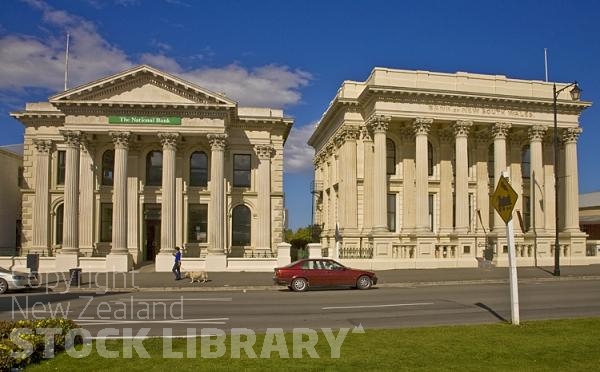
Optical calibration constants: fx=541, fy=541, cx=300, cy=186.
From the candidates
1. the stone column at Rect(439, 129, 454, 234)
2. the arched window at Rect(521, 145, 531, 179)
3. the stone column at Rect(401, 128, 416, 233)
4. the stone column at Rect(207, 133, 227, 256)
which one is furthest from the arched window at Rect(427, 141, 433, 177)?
the stone column at Rect(207, 133, 227, 256)

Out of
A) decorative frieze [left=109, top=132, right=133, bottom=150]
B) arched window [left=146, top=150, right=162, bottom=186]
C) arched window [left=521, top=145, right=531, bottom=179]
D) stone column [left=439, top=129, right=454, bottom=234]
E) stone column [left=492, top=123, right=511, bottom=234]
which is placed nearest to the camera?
decorative frieze [left=109, top=132, right=133, bottom=150]

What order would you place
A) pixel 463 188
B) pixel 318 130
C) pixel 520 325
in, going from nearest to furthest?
pixel 520 325
pixel 463 188
pixel 318 130

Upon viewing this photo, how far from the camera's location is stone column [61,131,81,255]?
32.6m

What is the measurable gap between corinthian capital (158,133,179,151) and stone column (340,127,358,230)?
1198cm

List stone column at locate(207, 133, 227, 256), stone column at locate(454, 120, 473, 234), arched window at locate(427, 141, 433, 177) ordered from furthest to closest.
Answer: arched window at locate(427, 141, 433, 177), stone column at locate(454, 120, 473, 234), stone column at locate(207, 133, 227, 256)

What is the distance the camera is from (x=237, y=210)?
3844 cm

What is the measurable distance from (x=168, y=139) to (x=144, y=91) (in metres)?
3.30

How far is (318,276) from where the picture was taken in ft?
72.8

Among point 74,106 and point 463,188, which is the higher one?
point 74,106

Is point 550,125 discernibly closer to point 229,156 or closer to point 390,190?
point 390,190

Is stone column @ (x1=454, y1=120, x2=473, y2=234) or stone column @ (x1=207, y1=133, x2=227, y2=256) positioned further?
stone column @ (x1=454, y1=120, x2=473, y2=234)

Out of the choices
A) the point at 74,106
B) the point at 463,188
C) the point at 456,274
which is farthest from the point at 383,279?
the point at 74,106

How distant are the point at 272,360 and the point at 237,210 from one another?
30676 mm

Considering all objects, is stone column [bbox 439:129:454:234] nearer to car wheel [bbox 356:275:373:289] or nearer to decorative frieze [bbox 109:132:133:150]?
car wheel [bbox 356:275:373:289]
